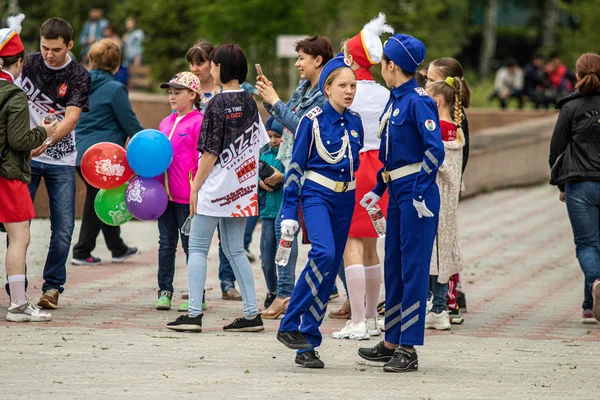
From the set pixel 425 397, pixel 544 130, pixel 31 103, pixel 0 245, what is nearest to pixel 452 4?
pixel 544 130

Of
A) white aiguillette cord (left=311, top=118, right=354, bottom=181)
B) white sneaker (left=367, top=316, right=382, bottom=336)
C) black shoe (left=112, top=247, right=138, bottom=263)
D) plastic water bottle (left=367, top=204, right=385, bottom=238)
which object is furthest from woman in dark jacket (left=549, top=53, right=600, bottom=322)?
black shoe (left=112, top=247, right=138, bottom=263)

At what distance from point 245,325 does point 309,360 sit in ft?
→ 4.06

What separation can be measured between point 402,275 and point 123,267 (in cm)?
468

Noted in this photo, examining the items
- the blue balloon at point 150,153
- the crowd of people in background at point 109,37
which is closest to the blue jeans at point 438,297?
the blue balloon at point 150,153

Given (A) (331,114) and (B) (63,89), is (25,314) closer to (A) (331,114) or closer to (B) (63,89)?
(B) (63,89)

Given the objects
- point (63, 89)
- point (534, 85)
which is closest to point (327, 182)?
point (63, 89)

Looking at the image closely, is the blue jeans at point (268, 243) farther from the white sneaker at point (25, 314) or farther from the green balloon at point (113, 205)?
the white sneaker at point (25, 314)

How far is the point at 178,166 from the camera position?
855 centimetres

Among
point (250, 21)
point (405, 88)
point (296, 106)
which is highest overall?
point (250, 21)

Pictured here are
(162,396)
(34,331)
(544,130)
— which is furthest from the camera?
(544,130)

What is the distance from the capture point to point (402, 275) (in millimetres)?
6820

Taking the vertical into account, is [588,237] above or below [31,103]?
below

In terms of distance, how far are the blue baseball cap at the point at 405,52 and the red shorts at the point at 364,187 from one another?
1190 millimetres

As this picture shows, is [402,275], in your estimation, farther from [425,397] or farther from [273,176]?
[273,176]
